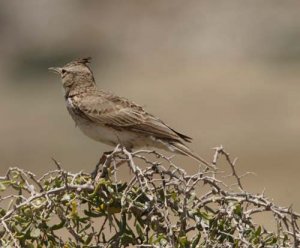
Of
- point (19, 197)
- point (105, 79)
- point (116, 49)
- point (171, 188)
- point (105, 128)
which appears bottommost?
point (19, 197)

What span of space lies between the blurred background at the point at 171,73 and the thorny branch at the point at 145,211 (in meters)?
18.1

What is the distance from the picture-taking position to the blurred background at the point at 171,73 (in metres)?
30.2

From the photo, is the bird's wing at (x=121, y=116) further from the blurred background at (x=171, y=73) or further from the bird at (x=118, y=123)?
the blurred background at (x=171, y=73)

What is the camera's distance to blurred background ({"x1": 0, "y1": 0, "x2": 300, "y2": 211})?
30.2 meters

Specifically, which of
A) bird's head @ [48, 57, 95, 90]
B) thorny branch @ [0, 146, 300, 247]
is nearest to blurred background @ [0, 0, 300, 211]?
bird's head @ [48, 57, 95, 90]

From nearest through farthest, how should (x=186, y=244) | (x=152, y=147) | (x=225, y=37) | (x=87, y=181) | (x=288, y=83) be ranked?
(x=186, y=244) < (x=87, y=181) < (x=152, y=147) < (x=288, y=83) < (x=225, y=37)

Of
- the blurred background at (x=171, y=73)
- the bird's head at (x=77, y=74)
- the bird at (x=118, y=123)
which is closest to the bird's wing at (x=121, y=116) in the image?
the bird at (x=118, y=123)

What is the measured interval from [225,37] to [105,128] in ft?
120

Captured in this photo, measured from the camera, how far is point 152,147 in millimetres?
A: 8898

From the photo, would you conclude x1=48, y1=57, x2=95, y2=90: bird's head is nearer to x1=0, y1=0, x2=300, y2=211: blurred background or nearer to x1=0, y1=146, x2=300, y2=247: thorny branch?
x1=0, y1=146, x2=300, y2=247: thorny branch

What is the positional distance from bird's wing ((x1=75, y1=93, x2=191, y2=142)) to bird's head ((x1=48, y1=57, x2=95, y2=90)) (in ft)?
1.21

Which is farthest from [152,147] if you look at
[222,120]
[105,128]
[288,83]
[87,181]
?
[288,83]

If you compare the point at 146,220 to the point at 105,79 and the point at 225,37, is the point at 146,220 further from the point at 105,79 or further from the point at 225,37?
the point at 225,37

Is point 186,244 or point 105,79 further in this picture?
point 105,79
